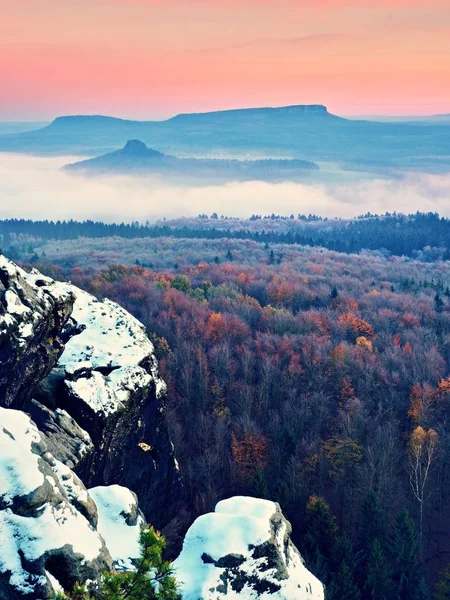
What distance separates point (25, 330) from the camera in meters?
30.9

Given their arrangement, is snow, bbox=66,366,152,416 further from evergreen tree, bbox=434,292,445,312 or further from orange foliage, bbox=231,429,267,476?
evergreen tree, bbox=434,292,445,312

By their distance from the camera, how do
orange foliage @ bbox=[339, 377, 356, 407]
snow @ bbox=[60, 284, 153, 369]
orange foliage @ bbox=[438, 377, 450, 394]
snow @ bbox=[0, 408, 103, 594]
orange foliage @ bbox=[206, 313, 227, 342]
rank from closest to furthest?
snow @ bbox=[0, 408, 103, 594]
snow @ bbox=[60, 284, 153, 369]
orange foliage @ bbox=[438, 377, 450, 394]
orange foliage @ bbox=[339, 377, 356, 407]
orange foliage @ bbox=[206, 313, 227, 342]

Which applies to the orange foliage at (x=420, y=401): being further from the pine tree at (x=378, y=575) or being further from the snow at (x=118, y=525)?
the snow at (x=118, y=525)

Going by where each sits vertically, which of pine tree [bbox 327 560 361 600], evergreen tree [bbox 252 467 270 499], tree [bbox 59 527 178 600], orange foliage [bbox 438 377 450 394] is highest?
tree [bbox 59 527 178 600]

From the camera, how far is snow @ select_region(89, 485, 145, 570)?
87.6 ft

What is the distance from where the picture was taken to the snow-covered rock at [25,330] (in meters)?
30.2

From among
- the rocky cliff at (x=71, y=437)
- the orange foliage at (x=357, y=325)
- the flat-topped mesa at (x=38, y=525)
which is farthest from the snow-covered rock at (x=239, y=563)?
the orange foliage at (x=357, y=325)

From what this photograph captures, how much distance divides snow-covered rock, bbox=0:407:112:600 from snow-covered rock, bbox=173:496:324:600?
5310 millimetres

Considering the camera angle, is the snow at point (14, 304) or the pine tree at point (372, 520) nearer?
the snow at point (14, 304)

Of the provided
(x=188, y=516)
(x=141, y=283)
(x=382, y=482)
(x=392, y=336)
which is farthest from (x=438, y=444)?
(x=141, y=283)

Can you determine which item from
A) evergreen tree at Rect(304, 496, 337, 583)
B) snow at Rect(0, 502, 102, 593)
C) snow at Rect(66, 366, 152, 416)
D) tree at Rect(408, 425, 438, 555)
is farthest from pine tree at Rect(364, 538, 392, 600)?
snow at Rect(0, 502, 102, 593)

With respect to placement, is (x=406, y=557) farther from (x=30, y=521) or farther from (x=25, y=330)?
(x=30, y=521)

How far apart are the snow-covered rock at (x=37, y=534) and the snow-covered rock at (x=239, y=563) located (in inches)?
209

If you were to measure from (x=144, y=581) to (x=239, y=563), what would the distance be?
33.5 feet
